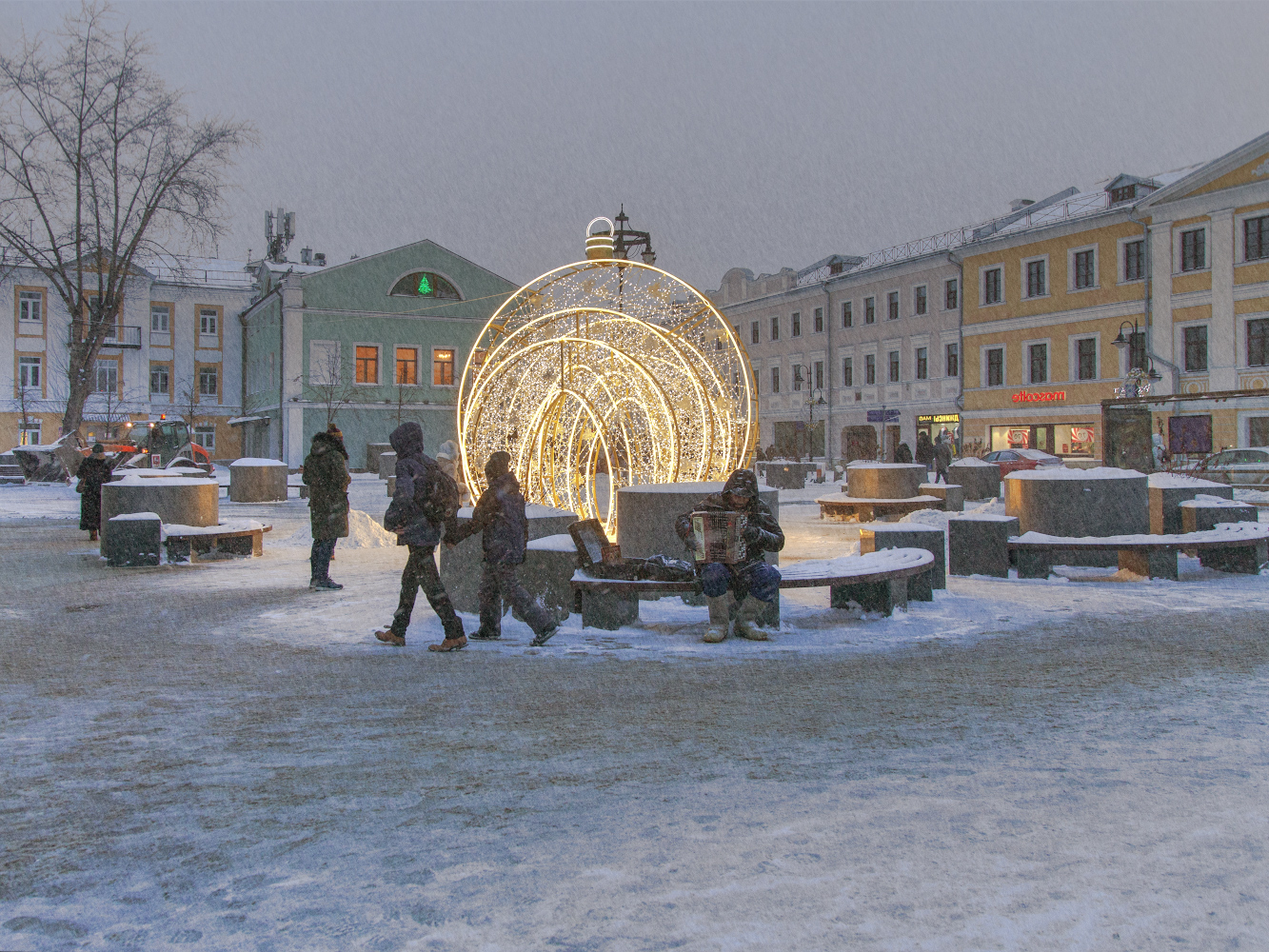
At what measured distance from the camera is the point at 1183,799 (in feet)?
13.9

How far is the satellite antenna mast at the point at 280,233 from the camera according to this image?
196 feet

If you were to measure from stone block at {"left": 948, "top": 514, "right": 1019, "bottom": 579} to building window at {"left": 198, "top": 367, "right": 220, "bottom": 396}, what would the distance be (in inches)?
2171

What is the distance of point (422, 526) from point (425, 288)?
43.8m

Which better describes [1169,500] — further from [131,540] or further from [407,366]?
[407,366]

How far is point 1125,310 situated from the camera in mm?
39250

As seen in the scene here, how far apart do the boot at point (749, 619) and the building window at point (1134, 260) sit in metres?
36.2

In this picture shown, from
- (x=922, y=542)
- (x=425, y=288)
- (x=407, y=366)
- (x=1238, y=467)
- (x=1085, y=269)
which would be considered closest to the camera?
(x=922, y=542)

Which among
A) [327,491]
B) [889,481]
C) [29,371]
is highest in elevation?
[29,371]

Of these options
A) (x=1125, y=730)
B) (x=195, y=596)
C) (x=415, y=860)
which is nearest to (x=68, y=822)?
(x=415, y=860)

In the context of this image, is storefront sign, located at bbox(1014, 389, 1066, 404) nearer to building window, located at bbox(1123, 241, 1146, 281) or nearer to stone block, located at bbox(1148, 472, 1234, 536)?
building window, located at bbox(1123, 241, 1146, 281)

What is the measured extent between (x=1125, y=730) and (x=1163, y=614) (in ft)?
14.3

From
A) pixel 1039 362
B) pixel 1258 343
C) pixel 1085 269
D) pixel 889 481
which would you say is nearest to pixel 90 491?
pixel 889 481

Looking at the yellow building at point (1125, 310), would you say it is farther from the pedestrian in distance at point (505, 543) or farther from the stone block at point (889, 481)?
the pedestrian in distance at point (505, 543)

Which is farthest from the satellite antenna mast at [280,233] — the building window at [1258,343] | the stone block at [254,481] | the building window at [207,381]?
the building window at [1258,343]
